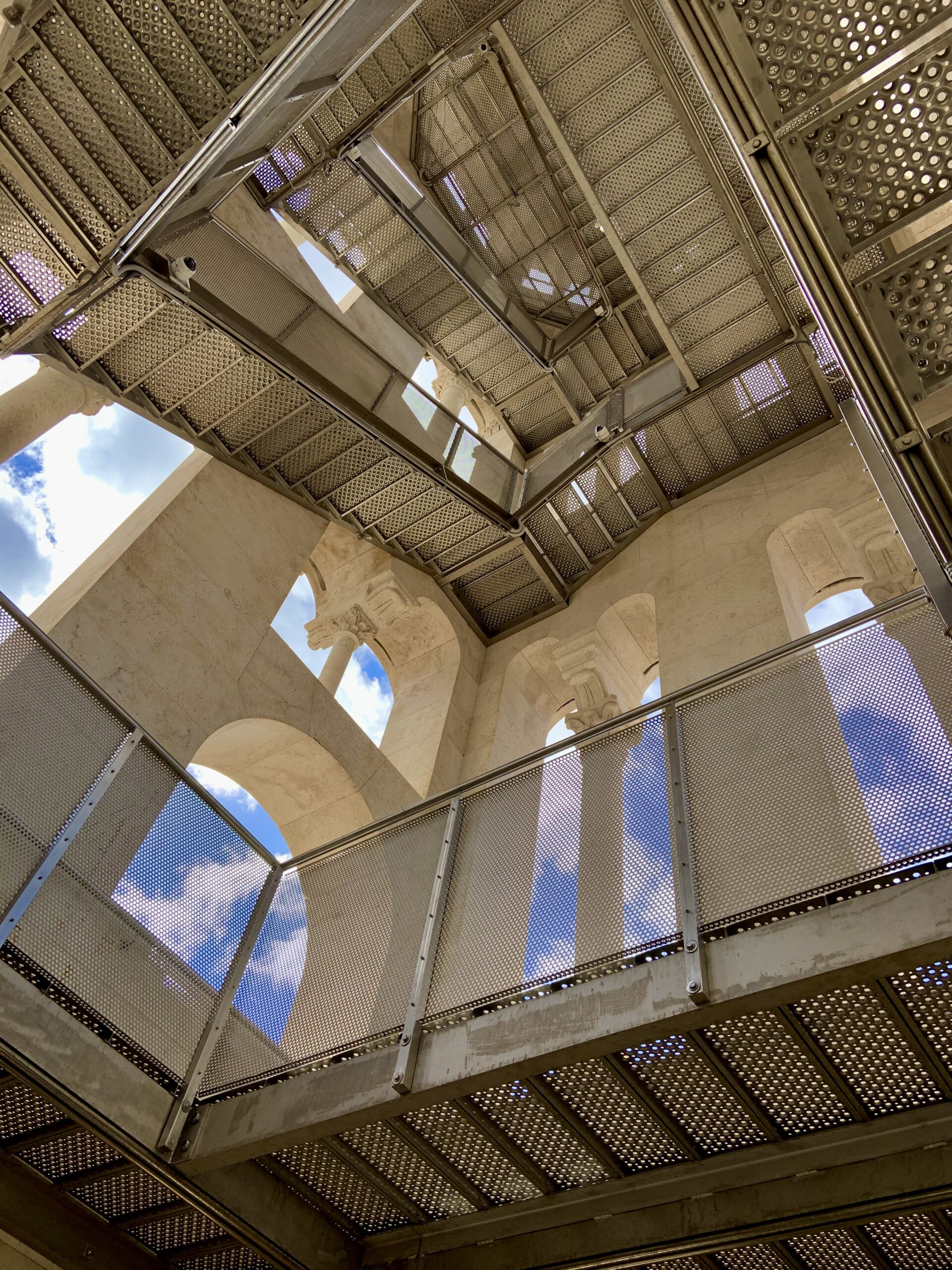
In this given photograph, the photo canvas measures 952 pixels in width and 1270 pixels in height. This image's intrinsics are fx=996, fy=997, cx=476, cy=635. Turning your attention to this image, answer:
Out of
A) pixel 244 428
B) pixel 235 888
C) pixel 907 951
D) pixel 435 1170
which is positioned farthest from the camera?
pixel 244 428

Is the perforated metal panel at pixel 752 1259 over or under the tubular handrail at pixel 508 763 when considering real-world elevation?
under

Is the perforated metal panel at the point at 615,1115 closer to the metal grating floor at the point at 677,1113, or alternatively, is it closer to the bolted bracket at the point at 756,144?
the metal grating floor at the point at 677,1113

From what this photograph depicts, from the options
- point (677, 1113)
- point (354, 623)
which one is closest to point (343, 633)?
point (354, 623)

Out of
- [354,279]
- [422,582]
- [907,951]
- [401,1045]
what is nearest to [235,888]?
[401,1045]

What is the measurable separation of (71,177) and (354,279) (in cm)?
956

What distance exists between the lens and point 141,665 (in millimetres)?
10586

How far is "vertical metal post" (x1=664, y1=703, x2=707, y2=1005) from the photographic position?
17.5ft

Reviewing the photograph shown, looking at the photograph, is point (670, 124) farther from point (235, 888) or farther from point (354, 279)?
point (235, 888)

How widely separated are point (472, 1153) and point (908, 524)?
4.83 meters

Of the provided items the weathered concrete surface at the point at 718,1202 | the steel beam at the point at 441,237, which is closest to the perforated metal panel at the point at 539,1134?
the weathered concrete surface at the point at 718,1202

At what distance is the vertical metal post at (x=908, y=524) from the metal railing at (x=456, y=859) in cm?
59

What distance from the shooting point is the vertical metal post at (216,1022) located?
6.66m

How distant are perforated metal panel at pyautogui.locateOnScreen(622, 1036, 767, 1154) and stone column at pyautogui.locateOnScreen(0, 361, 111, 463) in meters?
9.34

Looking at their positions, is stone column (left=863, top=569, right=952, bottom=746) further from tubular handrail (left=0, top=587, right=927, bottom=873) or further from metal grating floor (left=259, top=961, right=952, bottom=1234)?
metal grating floor (left=259, top=961, right=952, bottom=1234)
